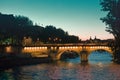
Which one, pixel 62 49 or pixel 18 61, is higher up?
pixel 62 49

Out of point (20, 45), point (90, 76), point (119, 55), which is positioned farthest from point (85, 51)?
point (90, 76)

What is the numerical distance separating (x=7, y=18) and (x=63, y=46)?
767 inches

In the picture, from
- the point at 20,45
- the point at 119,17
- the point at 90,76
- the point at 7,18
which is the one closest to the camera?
the point at 90,76

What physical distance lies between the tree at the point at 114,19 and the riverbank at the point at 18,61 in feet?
74.8

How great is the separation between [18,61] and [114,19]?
25.9 m

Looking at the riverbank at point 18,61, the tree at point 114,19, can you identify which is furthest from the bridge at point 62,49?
the tree at point 114,19

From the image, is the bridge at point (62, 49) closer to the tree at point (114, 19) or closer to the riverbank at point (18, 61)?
the riverbank at point (18, 61)

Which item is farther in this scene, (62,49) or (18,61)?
(62,49)

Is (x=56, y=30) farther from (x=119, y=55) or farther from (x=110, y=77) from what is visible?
(x=110, y=77)

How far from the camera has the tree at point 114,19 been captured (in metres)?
92.3

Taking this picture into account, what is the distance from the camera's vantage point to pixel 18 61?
104m

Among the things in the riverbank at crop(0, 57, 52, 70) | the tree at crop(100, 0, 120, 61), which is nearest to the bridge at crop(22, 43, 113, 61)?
the riverbank at crop(0, 57, 52, 70)

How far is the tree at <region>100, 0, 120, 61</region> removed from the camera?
303ft

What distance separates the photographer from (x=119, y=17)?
300 ft
